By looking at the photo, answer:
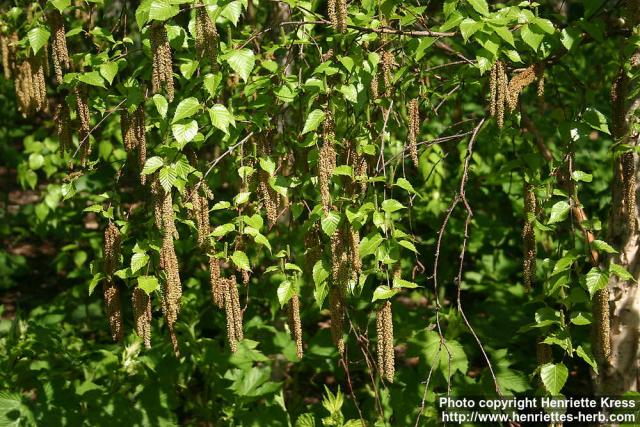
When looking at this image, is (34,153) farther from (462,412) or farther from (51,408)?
(462,412)

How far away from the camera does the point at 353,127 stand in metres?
2.96

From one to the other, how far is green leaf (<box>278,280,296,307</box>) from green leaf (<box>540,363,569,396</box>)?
1.01 m

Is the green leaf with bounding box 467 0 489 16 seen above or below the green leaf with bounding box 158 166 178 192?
above

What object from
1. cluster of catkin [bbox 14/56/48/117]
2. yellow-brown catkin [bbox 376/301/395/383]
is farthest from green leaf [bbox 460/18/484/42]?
cluster of catkin [bbox 14/56/48/117]

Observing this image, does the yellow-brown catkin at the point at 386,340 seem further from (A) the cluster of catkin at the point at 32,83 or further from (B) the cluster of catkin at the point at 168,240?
→ (A) the cluster of catkin at the point at 32,83

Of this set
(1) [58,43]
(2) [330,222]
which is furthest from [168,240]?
(1) [58,43]

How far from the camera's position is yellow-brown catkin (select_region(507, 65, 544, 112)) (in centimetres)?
271

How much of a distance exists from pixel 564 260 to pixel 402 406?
4.84 feet

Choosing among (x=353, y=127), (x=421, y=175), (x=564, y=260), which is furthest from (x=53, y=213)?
(x=564, y=260)

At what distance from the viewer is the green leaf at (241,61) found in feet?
8.03

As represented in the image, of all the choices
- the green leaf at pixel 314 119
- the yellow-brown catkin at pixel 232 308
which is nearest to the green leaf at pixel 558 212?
the green leaf at pixel 314 119

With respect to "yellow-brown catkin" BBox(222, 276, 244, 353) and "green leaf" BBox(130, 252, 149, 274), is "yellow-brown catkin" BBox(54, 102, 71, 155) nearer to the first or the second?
"green leaf" BBox(130, 252, 149, 274)

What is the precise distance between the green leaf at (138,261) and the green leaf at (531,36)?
150 centimetres

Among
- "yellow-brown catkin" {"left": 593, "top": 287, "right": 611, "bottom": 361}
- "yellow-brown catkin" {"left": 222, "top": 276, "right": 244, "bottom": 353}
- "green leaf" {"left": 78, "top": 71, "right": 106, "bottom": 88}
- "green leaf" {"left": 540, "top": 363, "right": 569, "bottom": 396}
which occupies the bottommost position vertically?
"green leaf" {"left": 540, "top": 363, "right": 569, "bottom": 396}
